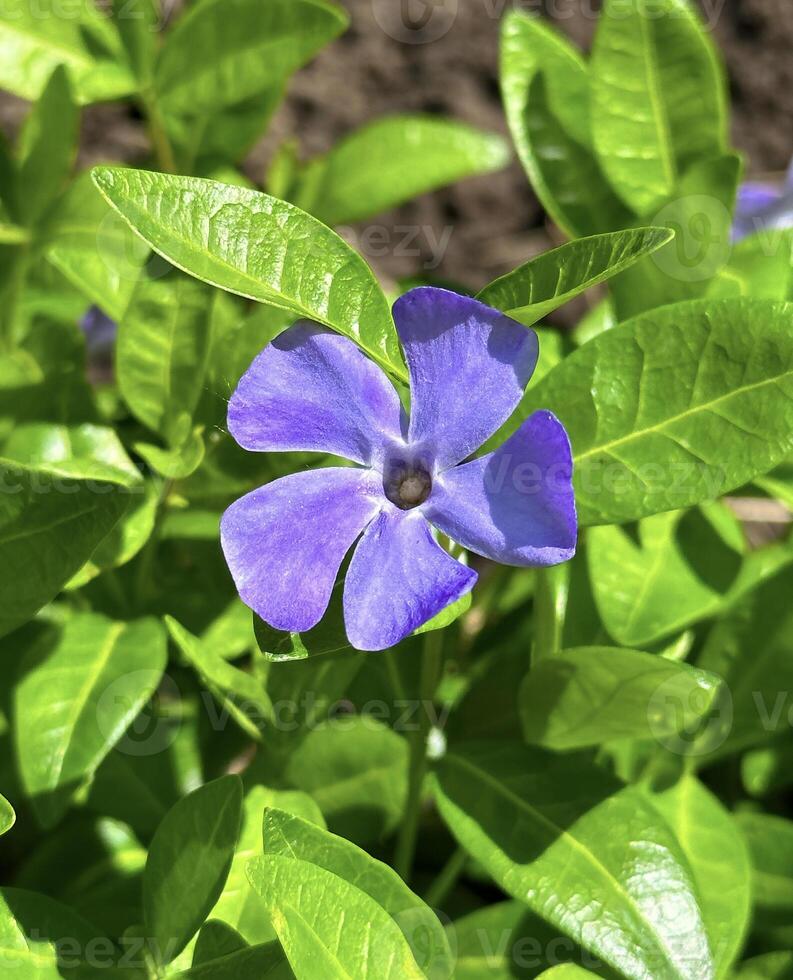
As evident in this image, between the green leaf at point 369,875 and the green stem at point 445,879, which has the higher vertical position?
the green leaf at point 369,875

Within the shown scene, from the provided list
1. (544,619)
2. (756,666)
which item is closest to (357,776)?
(544,619)

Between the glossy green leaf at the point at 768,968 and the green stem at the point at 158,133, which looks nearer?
the glossy green leaf at the point at 768,968

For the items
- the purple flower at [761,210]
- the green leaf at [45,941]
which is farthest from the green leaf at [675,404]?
the purple flower at [761,210]

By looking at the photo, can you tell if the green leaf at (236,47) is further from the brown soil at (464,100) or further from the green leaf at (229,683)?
the brown soil at (464,100)

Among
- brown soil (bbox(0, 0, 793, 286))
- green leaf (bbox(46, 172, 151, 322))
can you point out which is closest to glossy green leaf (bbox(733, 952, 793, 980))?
green leaf (bbox(46, 172, 151, 322))

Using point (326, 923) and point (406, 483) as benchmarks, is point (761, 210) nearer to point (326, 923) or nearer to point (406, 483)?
point (406, 483)

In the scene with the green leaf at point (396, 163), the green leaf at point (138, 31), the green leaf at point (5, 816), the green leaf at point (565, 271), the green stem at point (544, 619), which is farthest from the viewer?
the green leaf at point (396, 163)

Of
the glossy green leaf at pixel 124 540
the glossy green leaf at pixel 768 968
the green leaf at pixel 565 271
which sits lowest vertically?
the glossy green leaf at pixel 768 968
